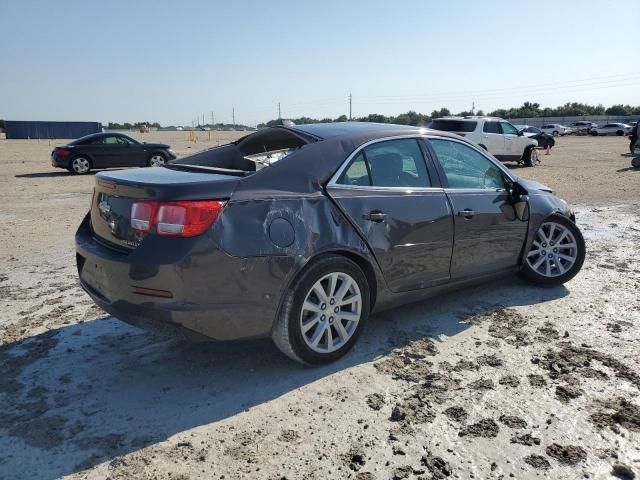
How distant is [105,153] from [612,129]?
176ft

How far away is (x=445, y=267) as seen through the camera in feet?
13.9

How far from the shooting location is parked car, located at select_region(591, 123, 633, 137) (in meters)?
53.2

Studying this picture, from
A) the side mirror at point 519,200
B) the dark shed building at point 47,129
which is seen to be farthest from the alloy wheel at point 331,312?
the dark shed building at point 47,129

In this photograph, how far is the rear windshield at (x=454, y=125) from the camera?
1791cm

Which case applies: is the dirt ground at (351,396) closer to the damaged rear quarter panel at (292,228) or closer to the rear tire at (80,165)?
the damaged rear quarter panel at (292,228)

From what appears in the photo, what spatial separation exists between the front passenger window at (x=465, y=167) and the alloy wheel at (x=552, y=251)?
807mm

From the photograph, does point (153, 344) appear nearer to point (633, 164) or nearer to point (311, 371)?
point (311, 371)

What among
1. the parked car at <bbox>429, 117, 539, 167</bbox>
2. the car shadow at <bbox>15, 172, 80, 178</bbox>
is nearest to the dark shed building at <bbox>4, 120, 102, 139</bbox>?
the car shadow at <bbox>15, 172, 80, 178</bbox>

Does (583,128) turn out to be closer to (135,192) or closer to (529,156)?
(529,156)

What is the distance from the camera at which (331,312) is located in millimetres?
3572

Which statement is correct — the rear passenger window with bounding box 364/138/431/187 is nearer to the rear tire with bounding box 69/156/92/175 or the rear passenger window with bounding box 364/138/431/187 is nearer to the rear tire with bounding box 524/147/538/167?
the rear tire with bounding box 69/156/92/175

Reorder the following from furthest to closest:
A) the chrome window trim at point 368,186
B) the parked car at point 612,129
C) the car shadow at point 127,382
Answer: the parked car at point 612,129 < the chrome window trim at point 368,186 < the car shadow at point 127,382

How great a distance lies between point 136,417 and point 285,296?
3.64 ft

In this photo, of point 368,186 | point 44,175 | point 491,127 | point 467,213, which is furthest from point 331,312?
point 491,127
